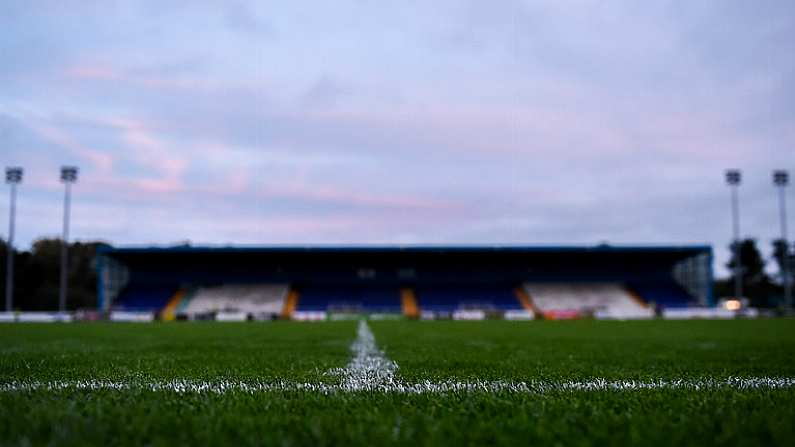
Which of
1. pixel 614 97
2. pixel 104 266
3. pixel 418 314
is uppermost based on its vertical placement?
pixel 614 97

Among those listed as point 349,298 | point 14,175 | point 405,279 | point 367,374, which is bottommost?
point 349,298

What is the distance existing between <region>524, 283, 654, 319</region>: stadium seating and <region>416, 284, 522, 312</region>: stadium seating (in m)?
1.86

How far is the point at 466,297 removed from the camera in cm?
4888

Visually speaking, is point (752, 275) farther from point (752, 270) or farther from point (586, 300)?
point (586, 300)

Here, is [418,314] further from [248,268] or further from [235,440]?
[235,440]

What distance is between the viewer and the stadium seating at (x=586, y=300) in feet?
144

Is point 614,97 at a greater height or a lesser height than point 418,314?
greater

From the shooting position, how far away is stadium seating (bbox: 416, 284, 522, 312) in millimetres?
47219

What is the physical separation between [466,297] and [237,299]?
17.1 metres

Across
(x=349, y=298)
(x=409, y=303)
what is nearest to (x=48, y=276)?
(x=349, y=298)

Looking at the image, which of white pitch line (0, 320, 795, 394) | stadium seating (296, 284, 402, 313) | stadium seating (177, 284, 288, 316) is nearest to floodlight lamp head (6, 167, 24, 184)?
stadium seating (177, 284, 288, 316)

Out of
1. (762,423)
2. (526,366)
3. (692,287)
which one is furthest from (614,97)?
(692,287)

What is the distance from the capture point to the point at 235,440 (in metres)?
2.87

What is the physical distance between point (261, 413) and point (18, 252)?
6571cm
